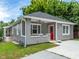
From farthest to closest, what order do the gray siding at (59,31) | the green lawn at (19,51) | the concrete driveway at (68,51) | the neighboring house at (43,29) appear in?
the gray siding at (59,31), the neighboring house at (43,29), the green lawn at (19,51), the concrete driveway at (68,51)

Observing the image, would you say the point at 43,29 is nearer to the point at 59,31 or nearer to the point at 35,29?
the point at 35,29

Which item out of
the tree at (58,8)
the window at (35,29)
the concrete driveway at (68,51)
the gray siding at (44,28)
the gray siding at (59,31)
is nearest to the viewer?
the concrete driveway at (68,51)

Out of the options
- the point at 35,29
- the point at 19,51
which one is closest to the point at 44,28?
the point at 35,29

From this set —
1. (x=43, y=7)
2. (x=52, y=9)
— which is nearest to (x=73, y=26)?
(x=52, y=9)

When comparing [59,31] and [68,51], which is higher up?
[59,31]

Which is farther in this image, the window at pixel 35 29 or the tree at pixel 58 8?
the tree at pixel 58 8

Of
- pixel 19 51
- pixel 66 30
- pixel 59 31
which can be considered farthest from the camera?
pixel 66 30

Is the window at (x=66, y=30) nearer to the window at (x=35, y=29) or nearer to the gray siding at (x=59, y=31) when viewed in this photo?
the gray siding at (x=59, y=31)

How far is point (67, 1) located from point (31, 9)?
31.2 ft

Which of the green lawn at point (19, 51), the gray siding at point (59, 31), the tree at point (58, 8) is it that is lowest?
the green lawn at point (19, 51)

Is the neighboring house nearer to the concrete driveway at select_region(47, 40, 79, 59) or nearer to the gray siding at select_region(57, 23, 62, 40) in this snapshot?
the gray siding at select_region(57, 23, 62, 40)

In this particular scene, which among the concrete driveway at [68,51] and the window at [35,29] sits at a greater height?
the window at [35,29]

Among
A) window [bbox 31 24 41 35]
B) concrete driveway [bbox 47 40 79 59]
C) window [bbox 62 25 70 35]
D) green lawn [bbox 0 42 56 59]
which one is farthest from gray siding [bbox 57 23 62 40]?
concrete driveway [bbox 47 40 79 59]

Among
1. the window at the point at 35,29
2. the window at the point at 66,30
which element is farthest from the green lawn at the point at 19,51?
the window at the point at 66,30
